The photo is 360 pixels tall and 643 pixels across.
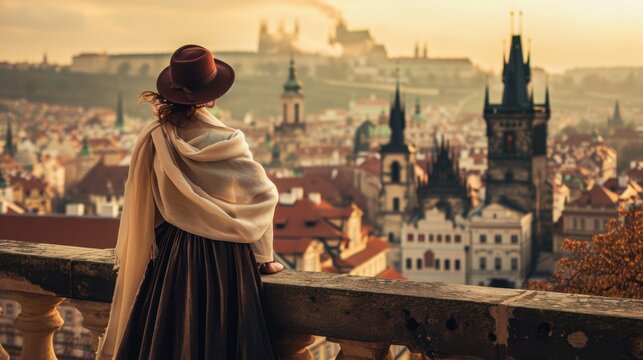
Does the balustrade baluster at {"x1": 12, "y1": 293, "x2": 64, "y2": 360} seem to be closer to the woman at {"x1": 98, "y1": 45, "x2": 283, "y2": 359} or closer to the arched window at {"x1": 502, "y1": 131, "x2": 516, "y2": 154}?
the woman at {"x1": 98, "y1": 45, "x2": 283, "y2": 359}

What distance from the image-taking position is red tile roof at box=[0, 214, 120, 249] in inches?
1117

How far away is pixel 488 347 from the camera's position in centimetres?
282

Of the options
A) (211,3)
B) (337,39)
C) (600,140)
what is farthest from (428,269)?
(337,39)

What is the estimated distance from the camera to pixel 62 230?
95.9ft

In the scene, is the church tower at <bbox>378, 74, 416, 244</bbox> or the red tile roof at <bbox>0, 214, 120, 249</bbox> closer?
A: the red tile roof at <bbox>0, 214, 120, 249</bbox>

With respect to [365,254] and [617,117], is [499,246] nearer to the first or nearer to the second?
[365,254]

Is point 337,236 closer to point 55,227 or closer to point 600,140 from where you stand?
point 55,227

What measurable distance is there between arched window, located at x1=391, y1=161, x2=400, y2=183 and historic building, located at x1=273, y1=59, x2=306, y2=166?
36.0 m

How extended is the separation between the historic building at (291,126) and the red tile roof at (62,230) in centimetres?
7972

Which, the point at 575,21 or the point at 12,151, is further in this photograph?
the point at 12,151

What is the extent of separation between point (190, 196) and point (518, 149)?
6167 centimetres

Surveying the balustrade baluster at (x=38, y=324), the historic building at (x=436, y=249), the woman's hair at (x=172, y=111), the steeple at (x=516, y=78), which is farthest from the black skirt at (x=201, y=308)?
the steeple at (x=516, y=78)

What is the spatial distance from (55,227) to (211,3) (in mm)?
92825

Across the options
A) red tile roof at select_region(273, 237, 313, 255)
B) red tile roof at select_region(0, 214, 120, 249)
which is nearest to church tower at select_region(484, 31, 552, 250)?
red tile roof at select_region(273, 237, 313, 255)
